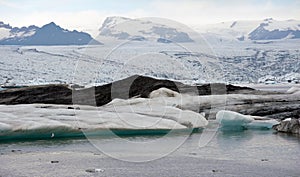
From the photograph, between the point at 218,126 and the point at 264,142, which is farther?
the point at 218,126

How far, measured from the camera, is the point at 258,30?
329 ft

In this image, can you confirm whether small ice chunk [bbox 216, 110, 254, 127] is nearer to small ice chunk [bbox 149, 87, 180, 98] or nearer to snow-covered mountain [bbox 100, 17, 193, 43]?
small ice chunk [bbox 149, 87, 180, 98]

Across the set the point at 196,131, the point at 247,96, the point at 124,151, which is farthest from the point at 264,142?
the point at 247,96

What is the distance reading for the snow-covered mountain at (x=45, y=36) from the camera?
102m

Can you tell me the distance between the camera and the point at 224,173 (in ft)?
28.1

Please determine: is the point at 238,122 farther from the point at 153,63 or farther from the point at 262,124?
the point at 153,63

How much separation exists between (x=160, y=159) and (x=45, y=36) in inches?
3851

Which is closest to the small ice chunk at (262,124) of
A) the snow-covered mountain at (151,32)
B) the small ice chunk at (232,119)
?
the small ice chunk at (232,119)

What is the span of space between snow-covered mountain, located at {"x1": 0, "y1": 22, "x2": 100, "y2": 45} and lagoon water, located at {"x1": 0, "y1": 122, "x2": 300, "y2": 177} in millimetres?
89250

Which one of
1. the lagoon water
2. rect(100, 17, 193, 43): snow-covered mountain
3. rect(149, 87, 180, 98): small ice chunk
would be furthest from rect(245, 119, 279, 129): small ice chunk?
rect(100, 17, 193, 43): snow-covered mountain

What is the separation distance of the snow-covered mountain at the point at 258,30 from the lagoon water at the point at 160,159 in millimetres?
77802

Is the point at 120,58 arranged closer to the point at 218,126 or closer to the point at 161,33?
the point at 161,33

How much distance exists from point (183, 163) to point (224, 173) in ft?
4.00

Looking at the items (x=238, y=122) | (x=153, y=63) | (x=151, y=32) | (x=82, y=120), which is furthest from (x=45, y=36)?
(x=82, y=120)
